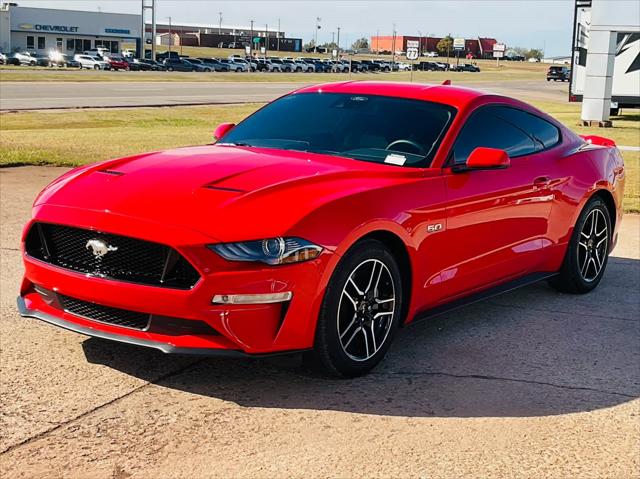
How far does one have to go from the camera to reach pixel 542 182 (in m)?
6.43

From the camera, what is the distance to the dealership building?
9625 centimetres

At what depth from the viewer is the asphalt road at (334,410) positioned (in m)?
3.86

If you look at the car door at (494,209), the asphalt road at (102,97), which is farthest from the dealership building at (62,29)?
the car door at (494,209)

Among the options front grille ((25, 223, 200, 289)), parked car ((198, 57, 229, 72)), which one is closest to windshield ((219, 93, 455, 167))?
front grille ((25, 223, 200, 289))

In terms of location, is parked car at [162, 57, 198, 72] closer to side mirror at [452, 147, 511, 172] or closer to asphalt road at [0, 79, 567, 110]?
asphalt road at [0, 79, 567, 110]

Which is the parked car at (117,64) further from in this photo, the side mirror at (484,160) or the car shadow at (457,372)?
the side mirror at (484,160)

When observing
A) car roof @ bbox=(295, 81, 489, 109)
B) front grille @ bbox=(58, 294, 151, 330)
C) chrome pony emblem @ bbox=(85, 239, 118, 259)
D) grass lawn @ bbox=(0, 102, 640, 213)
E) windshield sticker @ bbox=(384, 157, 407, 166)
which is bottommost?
grass lawn @ bbox=(0, 102, 640, 213)

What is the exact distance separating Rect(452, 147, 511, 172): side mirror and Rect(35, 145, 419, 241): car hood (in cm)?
41

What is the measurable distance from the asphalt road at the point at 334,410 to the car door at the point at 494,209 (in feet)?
1.53

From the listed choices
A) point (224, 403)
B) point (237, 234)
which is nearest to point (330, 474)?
point (224, 403)

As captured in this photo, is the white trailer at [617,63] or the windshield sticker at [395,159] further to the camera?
the white trailer at [617,63]

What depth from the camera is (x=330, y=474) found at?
12.3 feet

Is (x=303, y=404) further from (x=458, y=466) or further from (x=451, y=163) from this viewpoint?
(x=451, y=163)

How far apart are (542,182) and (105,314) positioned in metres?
3.34
